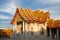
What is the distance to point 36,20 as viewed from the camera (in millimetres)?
9086

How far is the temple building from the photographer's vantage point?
28.9ft

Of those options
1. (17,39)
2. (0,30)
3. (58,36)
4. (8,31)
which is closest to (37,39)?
(17,39)

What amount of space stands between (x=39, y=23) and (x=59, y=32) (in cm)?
158

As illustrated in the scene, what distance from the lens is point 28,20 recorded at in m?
8.80

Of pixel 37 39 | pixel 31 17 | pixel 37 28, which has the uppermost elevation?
pixel 31 17

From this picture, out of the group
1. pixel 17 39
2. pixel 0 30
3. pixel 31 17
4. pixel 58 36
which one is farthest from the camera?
pixel 0 30

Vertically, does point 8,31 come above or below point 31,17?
below

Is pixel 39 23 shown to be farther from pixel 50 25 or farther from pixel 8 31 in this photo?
pixel 8 31

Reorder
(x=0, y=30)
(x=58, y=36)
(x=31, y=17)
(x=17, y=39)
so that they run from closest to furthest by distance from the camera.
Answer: (x=17, y=39), (x=31, y=17), (x=58, y=36), (x=0, y=30)

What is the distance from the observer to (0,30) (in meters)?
10.2

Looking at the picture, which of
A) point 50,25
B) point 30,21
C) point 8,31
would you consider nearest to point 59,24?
point 50,25

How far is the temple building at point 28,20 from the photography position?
8.80 metres

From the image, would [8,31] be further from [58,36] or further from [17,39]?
[58,36]

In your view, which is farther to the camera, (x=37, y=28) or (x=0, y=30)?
(x=0, y=30)
